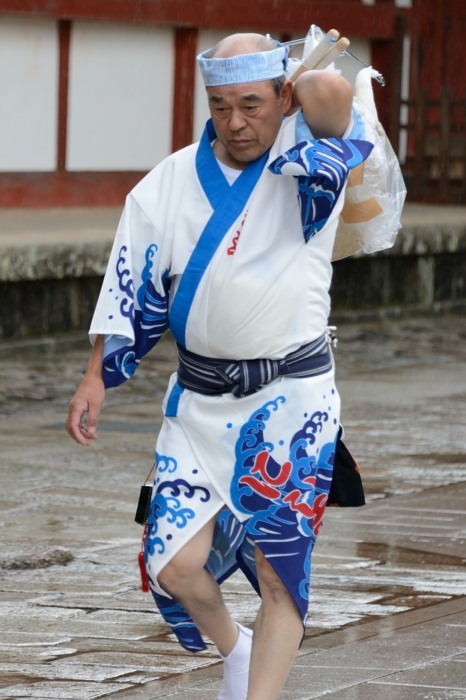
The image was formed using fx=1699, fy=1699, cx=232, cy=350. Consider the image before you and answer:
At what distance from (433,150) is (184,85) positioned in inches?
138

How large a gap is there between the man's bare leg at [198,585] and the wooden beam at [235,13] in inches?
364

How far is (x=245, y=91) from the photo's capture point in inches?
152

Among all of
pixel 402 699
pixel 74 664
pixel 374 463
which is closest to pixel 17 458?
pixel 374 463

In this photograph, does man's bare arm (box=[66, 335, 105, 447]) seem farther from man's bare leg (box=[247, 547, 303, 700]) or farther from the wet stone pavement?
the wet stone pavement

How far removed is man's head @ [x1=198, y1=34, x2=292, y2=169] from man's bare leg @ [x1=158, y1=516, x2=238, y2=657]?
34.9 inches

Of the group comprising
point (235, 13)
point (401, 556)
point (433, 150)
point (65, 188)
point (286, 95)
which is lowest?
point (433, 150)

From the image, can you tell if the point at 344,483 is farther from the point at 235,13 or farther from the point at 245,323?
the point at 235,13

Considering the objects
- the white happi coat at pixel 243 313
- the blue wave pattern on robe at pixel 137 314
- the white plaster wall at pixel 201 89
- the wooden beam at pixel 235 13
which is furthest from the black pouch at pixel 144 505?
the white plaster wall at pixel 201 89

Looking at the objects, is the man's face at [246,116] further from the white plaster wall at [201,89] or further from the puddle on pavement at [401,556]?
the white plaster wall at [201,89]

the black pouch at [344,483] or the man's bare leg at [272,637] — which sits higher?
the black pouch at [344,483]

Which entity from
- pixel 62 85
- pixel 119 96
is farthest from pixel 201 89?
pixel 62 85

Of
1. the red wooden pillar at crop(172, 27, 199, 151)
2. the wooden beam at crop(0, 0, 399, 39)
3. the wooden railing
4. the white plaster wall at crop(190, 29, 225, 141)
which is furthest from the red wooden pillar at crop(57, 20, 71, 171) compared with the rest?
the wooden railing

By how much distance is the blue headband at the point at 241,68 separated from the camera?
386cm

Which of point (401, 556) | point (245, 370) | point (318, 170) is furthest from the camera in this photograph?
point (401, 556)
